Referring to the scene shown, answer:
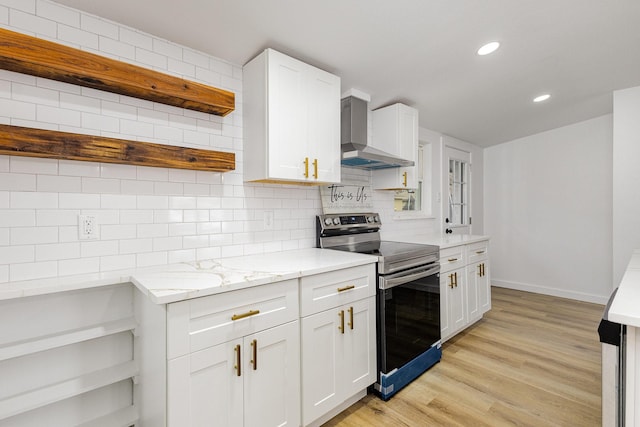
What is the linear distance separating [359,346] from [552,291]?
13.2 ft

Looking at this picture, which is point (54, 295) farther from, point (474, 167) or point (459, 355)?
point (474, 167)

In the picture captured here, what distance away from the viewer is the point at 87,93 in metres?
1.54

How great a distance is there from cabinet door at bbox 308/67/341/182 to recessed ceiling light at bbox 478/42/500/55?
1142 mm

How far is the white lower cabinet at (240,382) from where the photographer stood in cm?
125

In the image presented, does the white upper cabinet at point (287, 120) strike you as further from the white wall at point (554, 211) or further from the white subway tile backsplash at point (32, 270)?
the white wall at point (554, 211)

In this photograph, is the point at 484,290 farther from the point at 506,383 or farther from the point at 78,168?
the point at 78,168

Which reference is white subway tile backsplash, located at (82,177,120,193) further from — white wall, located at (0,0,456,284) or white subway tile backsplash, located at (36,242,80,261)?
white subway tile backsplash, located at (36,242,80,261)

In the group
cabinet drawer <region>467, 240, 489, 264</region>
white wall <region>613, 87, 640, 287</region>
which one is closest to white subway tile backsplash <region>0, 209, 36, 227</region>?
cabinet drawer <region>467, 240, 489, 264</region>

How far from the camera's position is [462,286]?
9.86 feet

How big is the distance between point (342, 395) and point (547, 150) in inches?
180

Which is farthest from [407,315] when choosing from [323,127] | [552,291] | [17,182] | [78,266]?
[552,291]

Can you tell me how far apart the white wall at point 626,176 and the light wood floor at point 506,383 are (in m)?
0.92

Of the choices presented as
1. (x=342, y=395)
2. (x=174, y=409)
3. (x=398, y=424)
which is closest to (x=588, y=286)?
(x=398, y=424)

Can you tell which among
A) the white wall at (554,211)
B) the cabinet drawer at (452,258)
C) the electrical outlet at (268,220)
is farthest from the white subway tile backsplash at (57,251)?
the white wall at (554,211)
